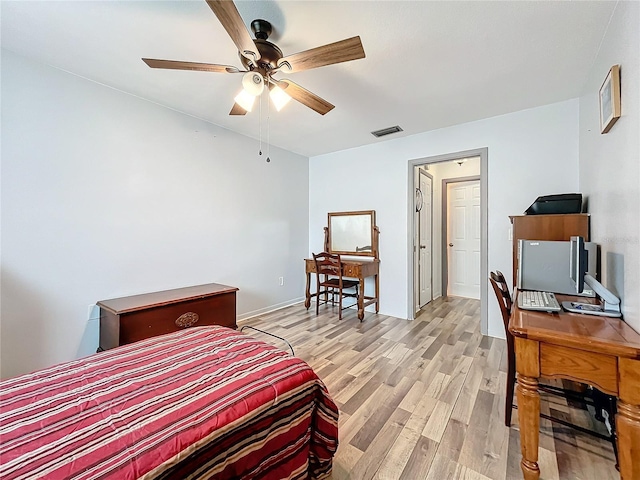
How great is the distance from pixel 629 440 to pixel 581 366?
265 millimetres

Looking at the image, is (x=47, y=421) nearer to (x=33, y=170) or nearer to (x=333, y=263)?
(x=33, y=170)

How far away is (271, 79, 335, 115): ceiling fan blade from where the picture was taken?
1.90 m

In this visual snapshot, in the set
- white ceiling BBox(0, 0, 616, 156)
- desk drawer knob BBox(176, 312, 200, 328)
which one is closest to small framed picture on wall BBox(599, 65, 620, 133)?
white ceiling BBox(0, 0, 616, 156)

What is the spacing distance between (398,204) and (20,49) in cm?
399

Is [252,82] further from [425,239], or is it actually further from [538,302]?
[425,239]

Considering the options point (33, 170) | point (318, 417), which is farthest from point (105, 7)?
point (318, 417)

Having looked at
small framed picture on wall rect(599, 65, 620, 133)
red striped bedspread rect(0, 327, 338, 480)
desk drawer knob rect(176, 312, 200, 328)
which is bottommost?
desk drawer knob rect(176, 312, 200, 328)

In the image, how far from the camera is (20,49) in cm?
194

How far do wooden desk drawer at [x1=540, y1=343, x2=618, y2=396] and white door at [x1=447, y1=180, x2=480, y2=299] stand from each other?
3.88 metres

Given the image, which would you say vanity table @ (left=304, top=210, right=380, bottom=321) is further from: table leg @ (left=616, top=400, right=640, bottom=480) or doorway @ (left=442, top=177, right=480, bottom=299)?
table leg @ (left=616, top=400, right=640, bottom=480)

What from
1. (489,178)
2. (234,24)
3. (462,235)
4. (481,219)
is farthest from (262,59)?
(462,235)

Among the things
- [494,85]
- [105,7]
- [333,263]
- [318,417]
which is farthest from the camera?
[333,263]

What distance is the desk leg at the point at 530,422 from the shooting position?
121 centimetres

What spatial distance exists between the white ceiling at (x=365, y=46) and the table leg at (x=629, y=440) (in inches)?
83.7
